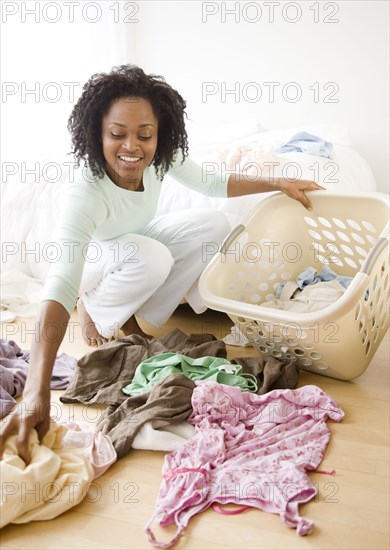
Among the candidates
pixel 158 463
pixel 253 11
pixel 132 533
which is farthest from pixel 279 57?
pixel 132 533

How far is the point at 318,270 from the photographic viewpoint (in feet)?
7.48

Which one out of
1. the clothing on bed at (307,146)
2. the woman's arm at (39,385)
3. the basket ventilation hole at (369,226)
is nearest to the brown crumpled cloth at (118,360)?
the woman's arm at (39,385)

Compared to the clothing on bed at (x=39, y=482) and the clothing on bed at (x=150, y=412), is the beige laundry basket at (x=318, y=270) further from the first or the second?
the clothing on bed at (x=39, y=482)

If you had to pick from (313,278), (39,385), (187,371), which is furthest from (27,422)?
(313,278)

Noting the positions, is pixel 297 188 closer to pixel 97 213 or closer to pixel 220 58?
pixel 97 213

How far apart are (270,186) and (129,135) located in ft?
1.51

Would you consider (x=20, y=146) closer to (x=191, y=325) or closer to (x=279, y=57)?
(x=279, y=57)

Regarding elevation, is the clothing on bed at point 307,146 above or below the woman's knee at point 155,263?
above

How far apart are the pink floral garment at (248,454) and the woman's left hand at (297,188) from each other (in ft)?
1.96

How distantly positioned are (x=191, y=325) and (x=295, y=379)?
566 mm

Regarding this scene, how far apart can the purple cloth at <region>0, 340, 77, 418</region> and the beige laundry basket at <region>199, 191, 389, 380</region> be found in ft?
1.44

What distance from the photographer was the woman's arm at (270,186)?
2072 mm

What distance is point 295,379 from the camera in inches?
71.6

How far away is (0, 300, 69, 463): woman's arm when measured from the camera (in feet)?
4.39
